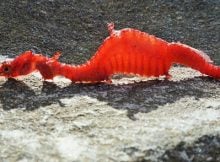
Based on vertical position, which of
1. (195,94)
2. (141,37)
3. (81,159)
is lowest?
(81,159)

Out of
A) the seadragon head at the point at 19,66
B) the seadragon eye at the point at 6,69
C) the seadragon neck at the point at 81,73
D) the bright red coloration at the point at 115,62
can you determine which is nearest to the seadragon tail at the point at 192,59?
the bright red coloration at the point at 115,62

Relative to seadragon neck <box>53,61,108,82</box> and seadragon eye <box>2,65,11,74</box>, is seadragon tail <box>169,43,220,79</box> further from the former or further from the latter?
seadragon eye <box>2,65,11,74</box>

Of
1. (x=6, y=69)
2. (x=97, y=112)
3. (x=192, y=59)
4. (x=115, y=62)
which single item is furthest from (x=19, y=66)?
(x=192, y=59)

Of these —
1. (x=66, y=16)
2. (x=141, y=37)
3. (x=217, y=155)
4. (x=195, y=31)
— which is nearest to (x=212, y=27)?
(x=195, y=31)

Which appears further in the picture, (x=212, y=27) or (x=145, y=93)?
(x=212, y=27)

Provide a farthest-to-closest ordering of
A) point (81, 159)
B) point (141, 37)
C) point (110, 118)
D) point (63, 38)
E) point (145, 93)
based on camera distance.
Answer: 1. point (63, 38)
2. point (141, 37)
3. point (145, 93)
4. point (110, 118)
5. point (81, 159)

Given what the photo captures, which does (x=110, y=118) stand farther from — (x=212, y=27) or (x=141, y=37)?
(x=212, y=27)

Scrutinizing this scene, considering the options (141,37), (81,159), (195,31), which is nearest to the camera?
(81,159)

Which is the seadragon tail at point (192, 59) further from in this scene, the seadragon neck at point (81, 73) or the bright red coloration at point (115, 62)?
the seadragon neck at point (81, 73)
